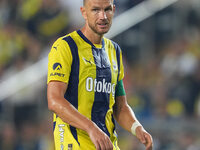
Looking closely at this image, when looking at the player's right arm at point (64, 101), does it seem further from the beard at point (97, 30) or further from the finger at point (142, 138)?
the finger at point (142, 138)

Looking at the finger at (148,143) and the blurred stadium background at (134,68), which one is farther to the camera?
the blurred stadium background at (134,68)

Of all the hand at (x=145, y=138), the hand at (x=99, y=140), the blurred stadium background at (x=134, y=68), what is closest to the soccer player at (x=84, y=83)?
the hand at (x=145, y=138)

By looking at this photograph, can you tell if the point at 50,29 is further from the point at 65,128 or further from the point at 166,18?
the point at 65,128

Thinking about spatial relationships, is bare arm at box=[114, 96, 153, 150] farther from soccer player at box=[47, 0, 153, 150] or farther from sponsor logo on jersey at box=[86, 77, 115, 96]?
sponsor logo on jersey at box=[86, 77, 115, 96]

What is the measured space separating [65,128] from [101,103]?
0.33 meters

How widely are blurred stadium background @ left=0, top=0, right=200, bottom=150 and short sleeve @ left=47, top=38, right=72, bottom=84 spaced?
4.45m

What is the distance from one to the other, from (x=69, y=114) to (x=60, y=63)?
41cm

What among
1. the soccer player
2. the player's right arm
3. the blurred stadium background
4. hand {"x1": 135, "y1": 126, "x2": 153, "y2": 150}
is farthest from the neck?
the blurred stadium background

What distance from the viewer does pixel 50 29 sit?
8820 mm

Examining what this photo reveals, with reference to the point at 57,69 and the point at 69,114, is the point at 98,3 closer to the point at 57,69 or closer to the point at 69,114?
the point at 57,69

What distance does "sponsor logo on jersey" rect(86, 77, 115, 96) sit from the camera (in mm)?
3477

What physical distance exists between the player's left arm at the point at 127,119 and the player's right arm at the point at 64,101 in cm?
63

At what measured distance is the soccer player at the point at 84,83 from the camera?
3.26m

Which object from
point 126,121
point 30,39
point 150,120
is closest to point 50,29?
point 30,39
